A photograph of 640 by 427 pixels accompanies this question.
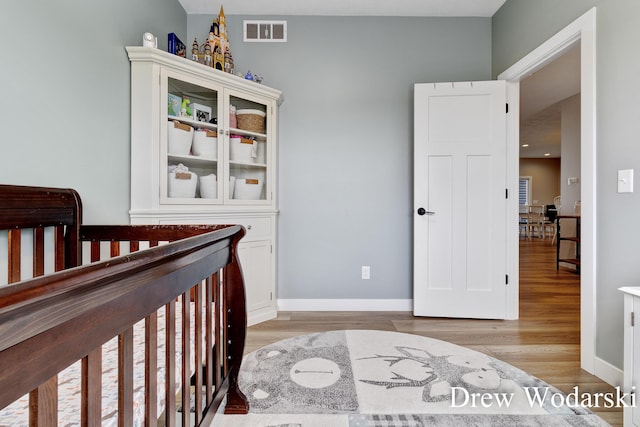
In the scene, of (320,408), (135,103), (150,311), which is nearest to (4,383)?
(150,311)

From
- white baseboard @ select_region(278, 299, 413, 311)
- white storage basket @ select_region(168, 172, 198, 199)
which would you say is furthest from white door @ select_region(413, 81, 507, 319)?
white storage basket @ select_region(168, 172, 198, 199)

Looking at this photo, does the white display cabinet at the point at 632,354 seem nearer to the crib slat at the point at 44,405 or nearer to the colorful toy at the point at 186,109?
the crib slat at the point at 44,405

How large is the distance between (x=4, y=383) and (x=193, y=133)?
2160mm

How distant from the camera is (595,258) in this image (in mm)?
1725

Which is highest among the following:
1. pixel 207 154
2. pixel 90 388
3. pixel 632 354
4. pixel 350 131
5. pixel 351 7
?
pixel 351 7

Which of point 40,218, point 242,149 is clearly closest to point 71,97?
point 40,218

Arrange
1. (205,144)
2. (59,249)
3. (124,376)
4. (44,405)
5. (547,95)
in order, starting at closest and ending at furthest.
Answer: (44,405), (124,376), (59,249), (205,144), (547,95)

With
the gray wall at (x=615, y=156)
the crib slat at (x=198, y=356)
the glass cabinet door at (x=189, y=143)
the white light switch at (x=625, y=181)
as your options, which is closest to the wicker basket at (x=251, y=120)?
the glass cabinet door at (x=189, y=143)

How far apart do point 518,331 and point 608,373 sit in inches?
28.1

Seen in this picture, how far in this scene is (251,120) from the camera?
2.58m

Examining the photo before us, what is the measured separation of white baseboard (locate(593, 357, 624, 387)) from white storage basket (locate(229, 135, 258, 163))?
8.26 ft

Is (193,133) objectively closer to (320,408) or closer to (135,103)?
(135,103)

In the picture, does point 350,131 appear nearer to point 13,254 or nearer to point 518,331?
point 518,331

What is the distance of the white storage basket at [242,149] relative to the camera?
250 cm
